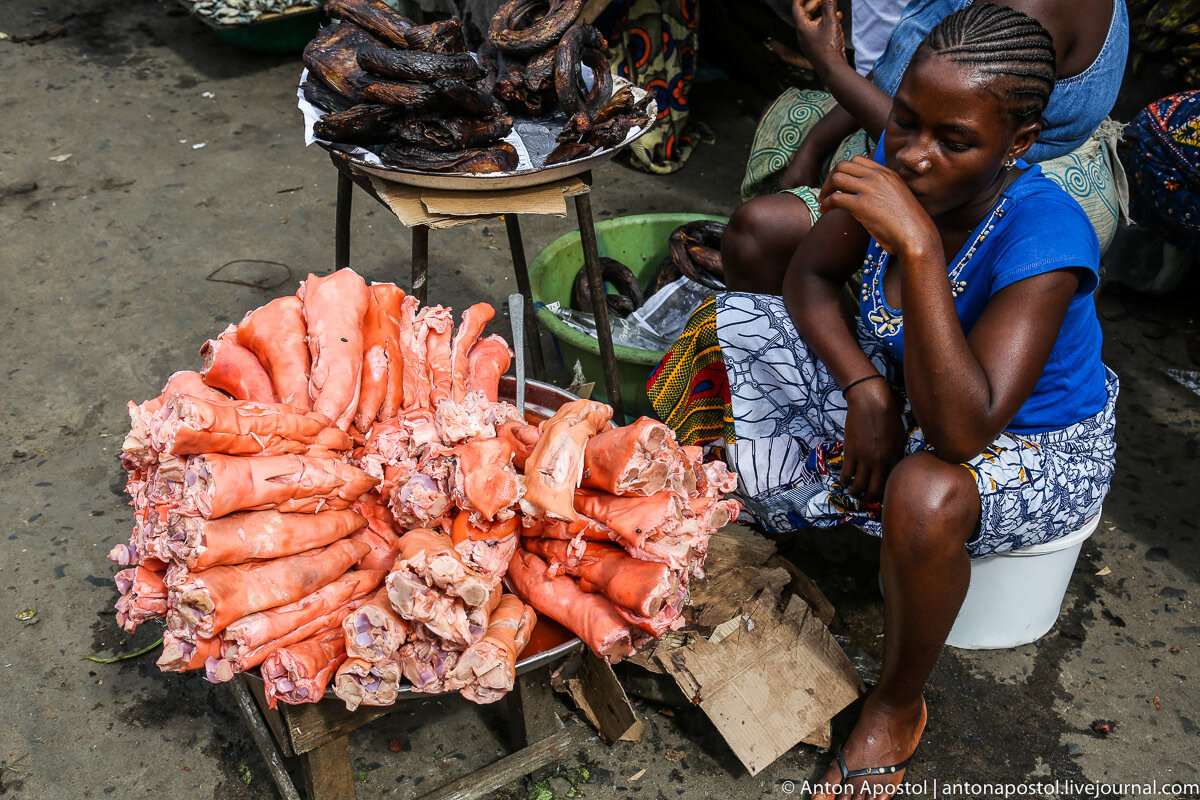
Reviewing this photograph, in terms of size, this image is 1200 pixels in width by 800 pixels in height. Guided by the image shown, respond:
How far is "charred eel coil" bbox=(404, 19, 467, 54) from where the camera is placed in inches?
101

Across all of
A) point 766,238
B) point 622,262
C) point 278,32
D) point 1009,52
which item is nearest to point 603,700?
point 766,238

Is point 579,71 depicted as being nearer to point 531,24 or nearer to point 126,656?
point 531,24

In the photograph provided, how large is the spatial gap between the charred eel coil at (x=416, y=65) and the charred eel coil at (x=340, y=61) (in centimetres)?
9

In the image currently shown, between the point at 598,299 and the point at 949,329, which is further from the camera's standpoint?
the point at 598,299

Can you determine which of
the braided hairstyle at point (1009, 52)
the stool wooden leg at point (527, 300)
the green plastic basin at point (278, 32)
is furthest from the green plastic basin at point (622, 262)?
the green plastic basin at point (278, 32)

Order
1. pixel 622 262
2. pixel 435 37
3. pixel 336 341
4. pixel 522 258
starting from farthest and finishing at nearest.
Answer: pixel 622 262, pixel 522 258, pixel 435 37, pixel 336 341

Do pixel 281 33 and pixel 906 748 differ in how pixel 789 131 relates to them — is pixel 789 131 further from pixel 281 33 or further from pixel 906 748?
pixel 281 33

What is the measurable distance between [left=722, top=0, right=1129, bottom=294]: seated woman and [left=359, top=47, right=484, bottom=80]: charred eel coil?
97 centimetres

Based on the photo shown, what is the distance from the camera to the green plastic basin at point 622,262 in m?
3.06

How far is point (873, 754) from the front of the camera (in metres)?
2.18

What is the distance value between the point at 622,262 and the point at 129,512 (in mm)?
2069

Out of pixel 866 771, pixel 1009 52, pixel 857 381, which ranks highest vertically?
pixel 1009 52

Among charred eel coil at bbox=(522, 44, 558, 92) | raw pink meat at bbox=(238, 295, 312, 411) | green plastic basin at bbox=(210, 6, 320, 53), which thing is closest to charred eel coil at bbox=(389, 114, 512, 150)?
charred eel coil at bbox=(522, 44, 558, 92)

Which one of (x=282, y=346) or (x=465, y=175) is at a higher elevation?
(x=465, y=175)
